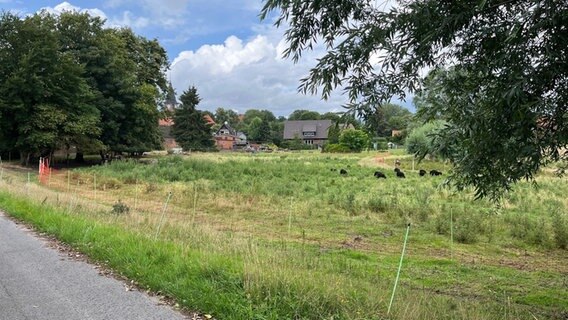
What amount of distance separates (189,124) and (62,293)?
8612 centimetres

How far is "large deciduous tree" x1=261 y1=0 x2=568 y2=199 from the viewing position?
12.9ft

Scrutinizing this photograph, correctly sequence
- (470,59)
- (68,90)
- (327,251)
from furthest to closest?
1. (68,90)
2. (327,251)
3. (470,59)

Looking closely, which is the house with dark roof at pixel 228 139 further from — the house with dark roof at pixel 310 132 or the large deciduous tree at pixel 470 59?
the large deciduous tree at pixel 470 59

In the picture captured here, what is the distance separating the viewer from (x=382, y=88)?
16.3 ft

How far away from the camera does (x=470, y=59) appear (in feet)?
17.3

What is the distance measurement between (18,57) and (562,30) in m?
45.2

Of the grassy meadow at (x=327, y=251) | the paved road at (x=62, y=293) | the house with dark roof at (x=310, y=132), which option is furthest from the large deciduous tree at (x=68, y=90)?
the house with dark roof at (x=310, y=132)

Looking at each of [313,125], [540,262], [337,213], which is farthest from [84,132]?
[313,125]

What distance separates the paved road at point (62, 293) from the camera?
16.8 ft

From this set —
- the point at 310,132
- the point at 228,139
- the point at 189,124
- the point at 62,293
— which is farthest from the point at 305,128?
the point at 62,293

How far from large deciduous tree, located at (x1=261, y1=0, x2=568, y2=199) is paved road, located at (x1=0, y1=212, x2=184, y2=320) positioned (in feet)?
10.7

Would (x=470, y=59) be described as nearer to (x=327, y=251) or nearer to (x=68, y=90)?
(x=327, y=251)

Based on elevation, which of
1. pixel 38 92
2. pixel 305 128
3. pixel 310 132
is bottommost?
pixel 38 92

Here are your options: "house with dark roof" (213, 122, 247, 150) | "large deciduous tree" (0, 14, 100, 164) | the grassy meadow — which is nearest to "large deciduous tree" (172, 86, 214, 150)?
"house with dark roof" (213, 122, 247, 150)
